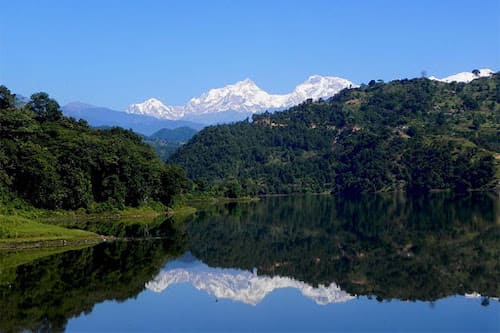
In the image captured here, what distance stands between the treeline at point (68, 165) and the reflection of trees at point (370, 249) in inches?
A: 494

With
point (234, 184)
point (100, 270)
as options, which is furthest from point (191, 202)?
point (100, 270)

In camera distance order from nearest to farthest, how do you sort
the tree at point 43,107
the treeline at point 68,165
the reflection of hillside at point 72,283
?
the reflection of hillside at point 72,283
the treeline at point 68,165
the tree at point 43,107

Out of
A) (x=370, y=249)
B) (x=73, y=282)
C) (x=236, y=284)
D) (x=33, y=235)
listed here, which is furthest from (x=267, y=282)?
(x=33, y=235)

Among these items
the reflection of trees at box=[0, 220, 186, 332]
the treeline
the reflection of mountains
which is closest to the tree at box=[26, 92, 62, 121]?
the treeline

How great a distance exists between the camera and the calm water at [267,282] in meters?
42.3

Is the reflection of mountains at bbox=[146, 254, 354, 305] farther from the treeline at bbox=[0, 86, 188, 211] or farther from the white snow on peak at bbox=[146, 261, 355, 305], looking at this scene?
the treeline at bbox=[0, 86, 188, 211]

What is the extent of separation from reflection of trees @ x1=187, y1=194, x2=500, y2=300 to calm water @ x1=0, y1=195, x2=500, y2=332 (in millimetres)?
161

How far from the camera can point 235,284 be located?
188 ft

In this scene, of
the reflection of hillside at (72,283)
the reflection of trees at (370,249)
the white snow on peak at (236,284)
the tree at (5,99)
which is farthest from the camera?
the tree at (5,99)

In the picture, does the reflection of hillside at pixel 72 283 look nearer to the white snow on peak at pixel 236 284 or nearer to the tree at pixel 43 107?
the white snow on peak at pixel 236 284

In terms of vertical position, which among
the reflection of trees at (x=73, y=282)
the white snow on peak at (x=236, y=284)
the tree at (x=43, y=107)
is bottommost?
the white snow on peak at (x=236, y=284)

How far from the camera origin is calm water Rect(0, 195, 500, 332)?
139 feet

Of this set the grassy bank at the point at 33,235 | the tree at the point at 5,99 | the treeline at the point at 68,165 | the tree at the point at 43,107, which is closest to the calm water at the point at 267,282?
the grassy bank at the point at 33,235

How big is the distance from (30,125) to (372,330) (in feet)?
263
